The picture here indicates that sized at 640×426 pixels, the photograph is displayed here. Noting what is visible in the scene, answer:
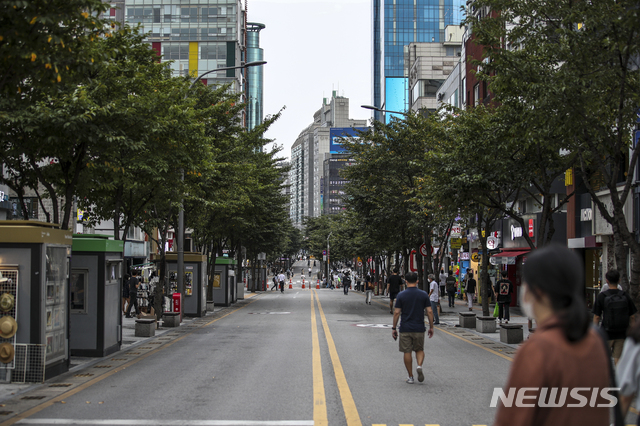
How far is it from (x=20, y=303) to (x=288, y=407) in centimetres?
535

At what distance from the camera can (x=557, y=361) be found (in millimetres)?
2602

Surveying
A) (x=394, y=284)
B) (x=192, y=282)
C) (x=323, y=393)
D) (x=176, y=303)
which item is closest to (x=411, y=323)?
(x=323, y=393)

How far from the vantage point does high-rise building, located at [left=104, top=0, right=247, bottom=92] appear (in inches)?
3346

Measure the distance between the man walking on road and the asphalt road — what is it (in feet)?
1.32

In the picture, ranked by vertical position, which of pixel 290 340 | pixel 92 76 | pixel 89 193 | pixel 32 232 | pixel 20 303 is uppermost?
pixel 92 76

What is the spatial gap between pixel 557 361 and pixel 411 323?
8044 mm

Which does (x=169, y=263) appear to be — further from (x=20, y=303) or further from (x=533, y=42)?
(x=533, y=42)

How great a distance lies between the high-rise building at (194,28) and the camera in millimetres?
85000

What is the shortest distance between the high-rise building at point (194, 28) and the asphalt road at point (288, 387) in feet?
237

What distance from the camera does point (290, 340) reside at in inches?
690

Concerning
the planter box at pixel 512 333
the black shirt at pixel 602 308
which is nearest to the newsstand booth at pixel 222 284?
the planter box at pixel 512 333

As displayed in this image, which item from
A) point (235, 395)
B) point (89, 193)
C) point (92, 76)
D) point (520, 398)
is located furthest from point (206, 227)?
point (520, 398)

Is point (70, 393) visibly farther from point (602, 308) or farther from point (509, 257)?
point (509, 257)

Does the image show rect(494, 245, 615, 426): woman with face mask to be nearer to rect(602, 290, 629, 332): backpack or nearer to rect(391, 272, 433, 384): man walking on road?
rect(602, 290, 629, 332): backpack
